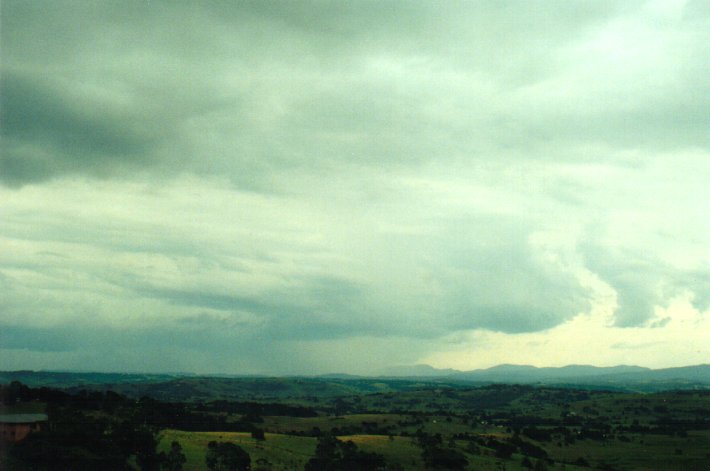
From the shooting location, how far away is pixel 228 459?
10831 cm

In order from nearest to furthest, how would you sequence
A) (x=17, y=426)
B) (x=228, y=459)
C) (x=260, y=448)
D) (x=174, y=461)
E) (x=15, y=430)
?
(x=15, y=430) < (x=17, y=426) < (x=174, y=461) < (x=228, y=459) < (x=260, y=448)

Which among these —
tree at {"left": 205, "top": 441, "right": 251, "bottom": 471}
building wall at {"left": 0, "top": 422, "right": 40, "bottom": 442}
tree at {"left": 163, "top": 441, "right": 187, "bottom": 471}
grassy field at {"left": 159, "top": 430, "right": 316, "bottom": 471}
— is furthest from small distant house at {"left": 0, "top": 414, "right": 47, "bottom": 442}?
tree at {"left": 205, "top": 441, "right": 251, "bottom": 471}

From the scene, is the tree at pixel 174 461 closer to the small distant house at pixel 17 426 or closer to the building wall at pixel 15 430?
the small distant house at pixel 17 426

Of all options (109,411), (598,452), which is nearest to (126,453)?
(109,411)

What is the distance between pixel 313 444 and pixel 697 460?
98.4 metres

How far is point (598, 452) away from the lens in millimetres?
181375

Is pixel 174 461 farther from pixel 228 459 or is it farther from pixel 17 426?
pixel 17 426

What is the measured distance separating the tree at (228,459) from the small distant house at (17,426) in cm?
2865

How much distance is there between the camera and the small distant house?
82375 mm

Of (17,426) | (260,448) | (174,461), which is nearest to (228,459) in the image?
(174,461)

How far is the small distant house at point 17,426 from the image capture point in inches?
3243

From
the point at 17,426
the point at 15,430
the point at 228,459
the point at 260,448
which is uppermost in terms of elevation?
the point at 17,426

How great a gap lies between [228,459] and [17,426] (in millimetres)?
35150

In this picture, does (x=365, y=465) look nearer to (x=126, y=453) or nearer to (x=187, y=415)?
(x=126, y=453)
